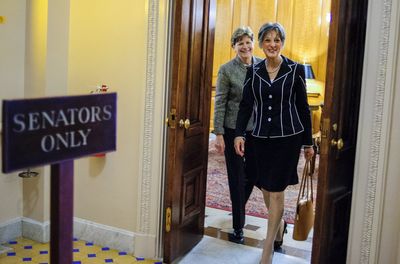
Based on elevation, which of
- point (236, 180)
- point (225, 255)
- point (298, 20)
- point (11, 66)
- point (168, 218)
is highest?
point (298, 20)

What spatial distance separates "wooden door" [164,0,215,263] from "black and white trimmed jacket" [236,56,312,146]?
0.41 meters

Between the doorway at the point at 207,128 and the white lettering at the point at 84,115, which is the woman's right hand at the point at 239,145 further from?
the white lettering at the point at 84,115

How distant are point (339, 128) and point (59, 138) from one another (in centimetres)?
187

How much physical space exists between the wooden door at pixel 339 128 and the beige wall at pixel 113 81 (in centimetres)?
129

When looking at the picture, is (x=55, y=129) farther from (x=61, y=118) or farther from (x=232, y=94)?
(x=232, y=94)

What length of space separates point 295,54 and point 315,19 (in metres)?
0.61

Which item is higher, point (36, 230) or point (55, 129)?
point (55, 129)

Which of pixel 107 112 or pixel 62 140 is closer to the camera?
pixel 62 140

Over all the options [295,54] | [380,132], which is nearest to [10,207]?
[380,132]

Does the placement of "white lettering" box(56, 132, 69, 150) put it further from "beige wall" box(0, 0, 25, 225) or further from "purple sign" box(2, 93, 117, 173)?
"beige wall" box(0, 0, 25, 225)

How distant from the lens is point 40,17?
3438mm

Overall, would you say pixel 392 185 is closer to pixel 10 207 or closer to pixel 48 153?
pixel 48 153

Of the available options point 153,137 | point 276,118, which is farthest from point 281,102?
point 153,137

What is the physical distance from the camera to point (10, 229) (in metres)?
3.61
